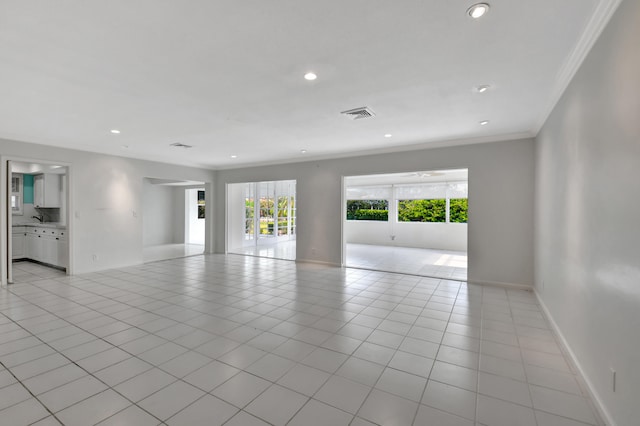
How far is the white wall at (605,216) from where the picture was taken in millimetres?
1562

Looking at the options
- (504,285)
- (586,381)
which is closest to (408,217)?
(504,285)

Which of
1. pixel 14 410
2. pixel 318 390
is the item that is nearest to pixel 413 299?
pixel 318 390

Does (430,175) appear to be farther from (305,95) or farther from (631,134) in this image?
(631,134)

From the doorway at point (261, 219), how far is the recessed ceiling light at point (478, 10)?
6.76 metres

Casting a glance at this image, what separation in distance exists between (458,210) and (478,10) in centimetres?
868

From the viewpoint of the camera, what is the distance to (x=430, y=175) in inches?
362

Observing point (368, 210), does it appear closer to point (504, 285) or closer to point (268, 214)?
point (268, 214)

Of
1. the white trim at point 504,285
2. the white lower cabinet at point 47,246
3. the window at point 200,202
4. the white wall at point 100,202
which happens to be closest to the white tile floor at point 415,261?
the white trim at point 504,285

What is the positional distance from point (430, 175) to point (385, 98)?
21.3 feet

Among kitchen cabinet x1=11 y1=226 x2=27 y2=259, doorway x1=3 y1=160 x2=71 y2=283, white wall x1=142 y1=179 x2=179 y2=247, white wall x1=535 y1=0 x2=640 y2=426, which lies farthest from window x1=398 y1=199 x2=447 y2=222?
kitchen cabinet x1=11 y1=226 x2=27 y2=259

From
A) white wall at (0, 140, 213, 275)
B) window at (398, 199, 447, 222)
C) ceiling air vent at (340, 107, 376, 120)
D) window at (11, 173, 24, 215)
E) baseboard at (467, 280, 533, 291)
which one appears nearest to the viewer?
ceiling air vent at (340, 107, 376, 120)

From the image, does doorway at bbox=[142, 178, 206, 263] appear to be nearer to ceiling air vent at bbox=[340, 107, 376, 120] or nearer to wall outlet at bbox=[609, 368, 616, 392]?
ceiling air vent at bbox=[340, 107, 376, 120]

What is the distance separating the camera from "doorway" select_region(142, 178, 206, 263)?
10008 mm

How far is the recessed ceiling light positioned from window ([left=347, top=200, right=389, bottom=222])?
365 inches
